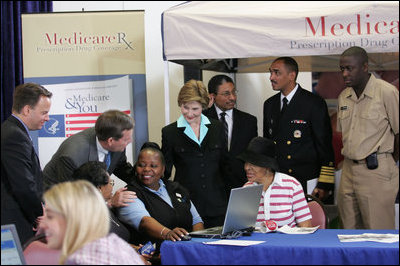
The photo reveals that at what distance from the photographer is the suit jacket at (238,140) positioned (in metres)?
4.86

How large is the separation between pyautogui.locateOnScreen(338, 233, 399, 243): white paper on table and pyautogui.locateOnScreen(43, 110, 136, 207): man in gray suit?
1271mm

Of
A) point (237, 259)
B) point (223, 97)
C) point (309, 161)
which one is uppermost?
point (223, 97)

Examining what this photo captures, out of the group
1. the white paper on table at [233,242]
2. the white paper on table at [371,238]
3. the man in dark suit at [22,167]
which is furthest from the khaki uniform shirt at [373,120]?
the man in dark suit at [22,167]

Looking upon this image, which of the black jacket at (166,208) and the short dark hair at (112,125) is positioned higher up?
the short dark hair at (112,125)

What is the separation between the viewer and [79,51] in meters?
5.63

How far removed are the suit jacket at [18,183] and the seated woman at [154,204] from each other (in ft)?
2.44

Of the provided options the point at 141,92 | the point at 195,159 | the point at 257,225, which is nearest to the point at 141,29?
the point at 141,92

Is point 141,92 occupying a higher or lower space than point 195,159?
higher

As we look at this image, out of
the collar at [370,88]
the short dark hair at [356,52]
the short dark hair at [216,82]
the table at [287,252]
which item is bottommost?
the table at [287,252]

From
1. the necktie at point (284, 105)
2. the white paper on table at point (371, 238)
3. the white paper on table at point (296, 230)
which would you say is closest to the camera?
the white paper on table at point (371, 238)

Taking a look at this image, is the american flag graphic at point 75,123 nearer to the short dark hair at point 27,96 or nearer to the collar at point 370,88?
the short dark hair at point 27,96

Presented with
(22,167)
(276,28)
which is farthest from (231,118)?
(22,167)

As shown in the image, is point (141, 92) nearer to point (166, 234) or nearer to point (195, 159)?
point (195, 159)

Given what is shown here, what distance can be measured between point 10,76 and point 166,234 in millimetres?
3555
